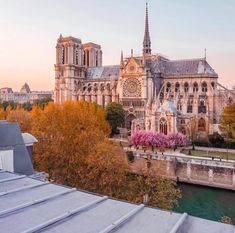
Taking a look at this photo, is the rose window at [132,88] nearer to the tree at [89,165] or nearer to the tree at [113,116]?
the tree at [113,116]

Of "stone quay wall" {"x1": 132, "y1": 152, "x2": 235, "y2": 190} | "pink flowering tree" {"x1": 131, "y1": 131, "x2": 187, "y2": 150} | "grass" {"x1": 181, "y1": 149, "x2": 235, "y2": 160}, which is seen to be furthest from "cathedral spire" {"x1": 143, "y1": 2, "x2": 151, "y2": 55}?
"stone quay wall" {"x1": 132, "y1": 152, "x2": 235, "y2": 190}

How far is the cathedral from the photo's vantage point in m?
50.2

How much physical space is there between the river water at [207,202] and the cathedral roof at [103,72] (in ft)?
158

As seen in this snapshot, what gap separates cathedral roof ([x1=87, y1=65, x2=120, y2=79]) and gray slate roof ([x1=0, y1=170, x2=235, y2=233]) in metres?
66.2

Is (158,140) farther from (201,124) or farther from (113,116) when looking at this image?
(113,116)

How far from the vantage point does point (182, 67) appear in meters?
66.9

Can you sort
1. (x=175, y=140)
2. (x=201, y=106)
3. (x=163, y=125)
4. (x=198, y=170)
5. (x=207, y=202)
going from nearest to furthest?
(x=207, y=202)
(x=198, y=170)
(x=175, y=140)
(x=163, y=125)
(x=201, y=106)

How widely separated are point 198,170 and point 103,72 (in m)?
51.3

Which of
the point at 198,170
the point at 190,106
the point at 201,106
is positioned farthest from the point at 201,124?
the point at 198,170

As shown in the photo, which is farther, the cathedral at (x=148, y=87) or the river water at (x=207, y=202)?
the cathedral at (x=148, y=87)

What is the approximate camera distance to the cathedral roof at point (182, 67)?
6362 centimetres

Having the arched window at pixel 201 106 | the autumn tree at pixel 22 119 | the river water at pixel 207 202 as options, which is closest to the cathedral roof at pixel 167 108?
the arched window at pixel 201 106

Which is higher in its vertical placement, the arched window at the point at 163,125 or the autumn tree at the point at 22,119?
the autumn tree at the point at 22,119

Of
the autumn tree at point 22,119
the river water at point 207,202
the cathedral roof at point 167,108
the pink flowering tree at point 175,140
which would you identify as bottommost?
the river water at point 207,202
